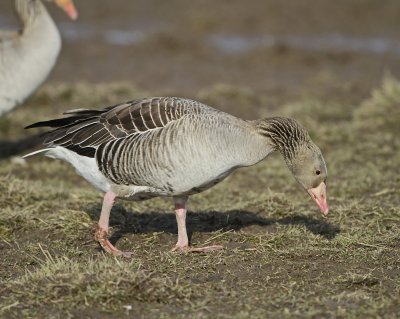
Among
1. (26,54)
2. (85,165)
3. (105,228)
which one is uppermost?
(26,54)

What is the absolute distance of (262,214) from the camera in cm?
836

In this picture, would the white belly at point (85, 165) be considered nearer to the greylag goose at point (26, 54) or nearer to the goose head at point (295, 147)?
the goose head at point (295, 147)

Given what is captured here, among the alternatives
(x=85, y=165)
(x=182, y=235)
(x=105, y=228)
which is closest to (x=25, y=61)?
(x=85, y=165)

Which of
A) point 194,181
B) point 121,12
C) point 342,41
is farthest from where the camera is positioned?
point 121,12

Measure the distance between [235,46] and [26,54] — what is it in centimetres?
992

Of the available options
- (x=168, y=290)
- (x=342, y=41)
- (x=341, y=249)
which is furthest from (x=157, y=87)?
(x=168, y=290)

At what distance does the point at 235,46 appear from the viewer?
64.5ft

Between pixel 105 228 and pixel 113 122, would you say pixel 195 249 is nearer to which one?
pixel 105 228

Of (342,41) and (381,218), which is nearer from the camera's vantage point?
(381,218)

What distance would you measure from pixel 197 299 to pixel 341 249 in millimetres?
1759

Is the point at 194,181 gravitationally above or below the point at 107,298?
above

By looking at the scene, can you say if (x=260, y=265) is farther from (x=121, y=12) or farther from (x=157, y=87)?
(x=121, y=12)

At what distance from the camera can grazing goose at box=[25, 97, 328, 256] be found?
6480 millimetres

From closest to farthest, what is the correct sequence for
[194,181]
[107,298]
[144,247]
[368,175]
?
[107,298], [194,181], [144,247], [368,175]
